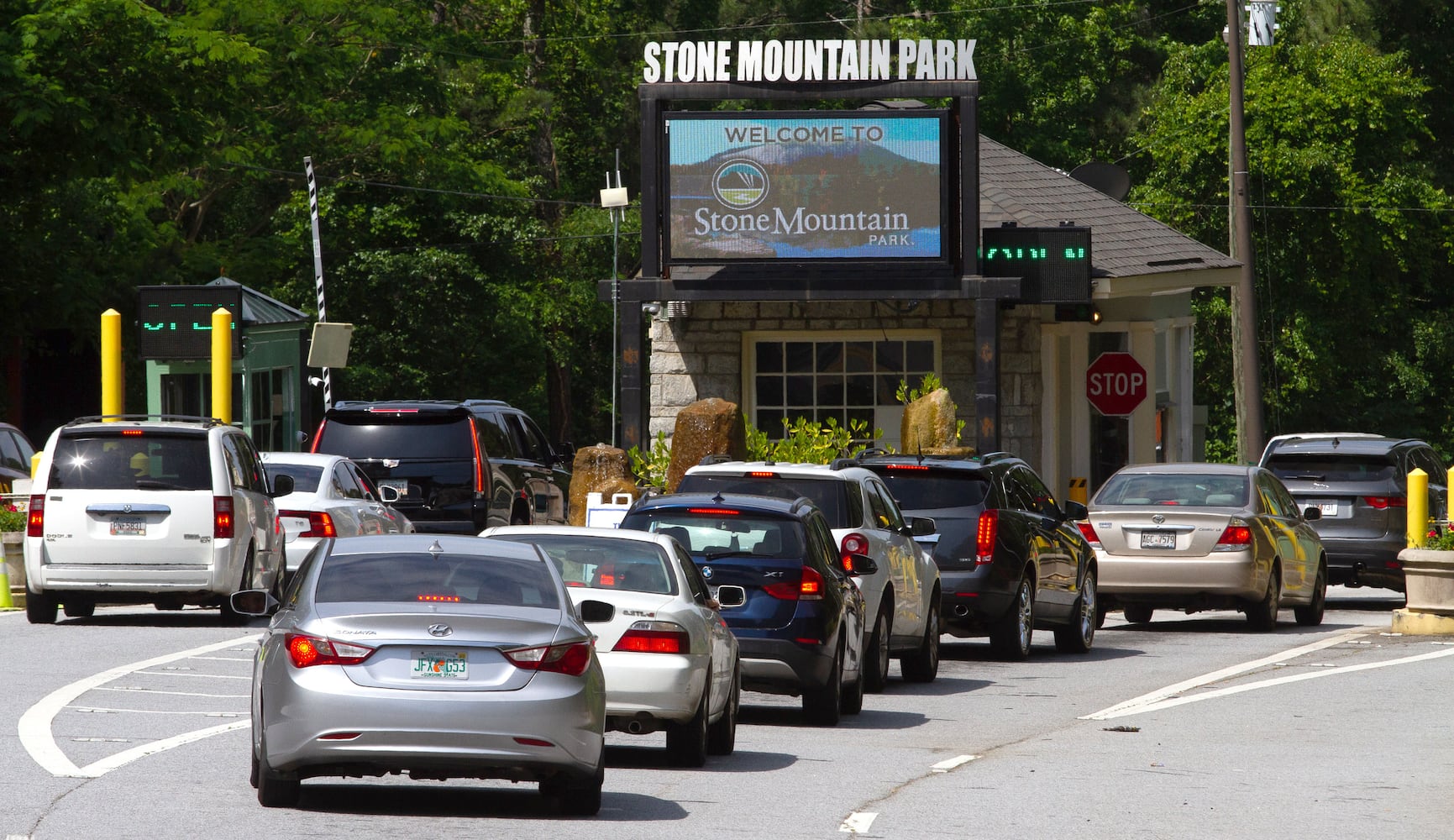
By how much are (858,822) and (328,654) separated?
2496 millimetres

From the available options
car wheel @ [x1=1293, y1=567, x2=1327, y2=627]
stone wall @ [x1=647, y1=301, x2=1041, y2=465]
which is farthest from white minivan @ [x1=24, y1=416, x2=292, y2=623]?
stone wall @ [x1=647, y1=301, x2=1041, y2=465]

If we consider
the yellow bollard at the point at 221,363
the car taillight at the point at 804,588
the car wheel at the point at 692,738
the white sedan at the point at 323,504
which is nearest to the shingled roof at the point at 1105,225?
the yellow bollard at the point at 221,363

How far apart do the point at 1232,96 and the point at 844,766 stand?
21536 millimetres

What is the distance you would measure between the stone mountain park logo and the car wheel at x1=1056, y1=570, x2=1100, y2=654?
372 inches

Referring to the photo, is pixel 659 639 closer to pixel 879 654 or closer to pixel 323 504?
pixel 879 654

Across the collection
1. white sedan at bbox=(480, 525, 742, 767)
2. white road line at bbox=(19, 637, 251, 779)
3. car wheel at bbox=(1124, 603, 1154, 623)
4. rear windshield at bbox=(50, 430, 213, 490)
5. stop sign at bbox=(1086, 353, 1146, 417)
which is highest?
stop sign at bbox=(1086, 353, 1146, 417)

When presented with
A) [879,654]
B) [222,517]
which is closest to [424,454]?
[222,517]

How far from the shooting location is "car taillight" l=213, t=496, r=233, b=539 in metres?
18.9

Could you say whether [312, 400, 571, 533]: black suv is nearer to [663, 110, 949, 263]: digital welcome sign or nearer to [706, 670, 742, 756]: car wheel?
[663, 110, 949, 263]: digital welcome sign

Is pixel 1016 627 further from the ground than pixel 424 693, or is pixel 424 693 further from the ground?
pixel 424 693

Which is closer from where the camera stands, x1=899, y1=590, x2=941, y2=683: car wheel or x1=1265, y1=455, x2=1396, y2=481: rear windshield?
x1=899, y1=590, x2=941, y2=683: car wheel

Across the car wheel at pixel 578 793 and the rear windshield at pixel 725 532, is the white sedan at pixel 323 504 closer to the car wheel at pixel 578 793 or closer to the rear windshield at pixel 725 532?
the rear windshield at pixel 725 532

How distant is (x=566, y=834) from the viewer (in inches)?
369

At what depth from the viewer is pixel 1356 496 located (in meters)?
24.4
